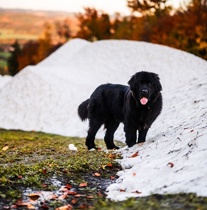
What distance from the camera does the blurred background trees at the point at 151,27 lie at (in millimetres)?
37938

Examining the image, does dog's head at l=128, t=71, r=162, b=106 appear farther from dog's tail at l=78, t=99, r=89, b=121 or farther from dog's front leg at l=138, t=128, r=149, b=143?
dog's tail at l=78, t=99, r=89, b=121

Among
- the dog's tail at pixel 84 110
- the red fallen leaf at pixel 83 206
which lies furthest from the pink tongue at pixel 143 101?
the red fallen leaf at pixel 83 206

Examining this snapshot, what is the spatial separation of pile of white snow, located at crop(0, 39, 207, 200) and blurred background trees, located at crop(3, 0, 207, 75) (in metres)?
7.97

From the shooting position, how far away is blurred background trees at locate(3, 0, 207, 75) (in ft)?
124

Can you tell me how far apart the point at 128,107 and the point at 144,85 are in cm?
74

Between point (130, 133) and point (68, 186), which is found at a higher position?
point (130, 133)

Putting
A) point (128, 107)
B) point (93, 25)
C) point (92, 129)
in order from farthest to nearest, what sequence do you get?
point (93, 25)
point (92, 129)
point (128, 107)

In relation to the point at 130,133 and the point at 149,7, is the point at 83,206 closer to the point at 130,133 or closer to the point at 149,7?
the point at 130,133

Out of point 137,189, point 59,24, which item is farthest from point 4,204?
point 59,24

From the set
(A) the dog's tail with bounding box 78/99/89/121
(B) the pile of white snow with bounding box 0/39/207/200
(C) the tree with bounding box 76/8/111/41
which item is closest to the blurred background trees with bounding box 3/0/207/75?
(C) the tree with bounding box 76/8/111/41

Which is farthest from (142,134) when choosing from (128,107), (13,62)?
(13,62)

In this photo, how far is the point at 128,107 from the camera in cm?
862

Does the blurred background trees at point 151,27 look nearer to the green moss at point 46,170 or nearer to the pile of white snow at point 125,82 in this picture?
the pile of white snow at point 125,82

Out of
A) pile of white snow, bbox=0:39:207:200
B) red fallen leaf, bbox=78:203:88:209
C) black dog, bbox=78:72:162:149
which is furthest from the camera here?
black dog, bbox=78:72:162:149
